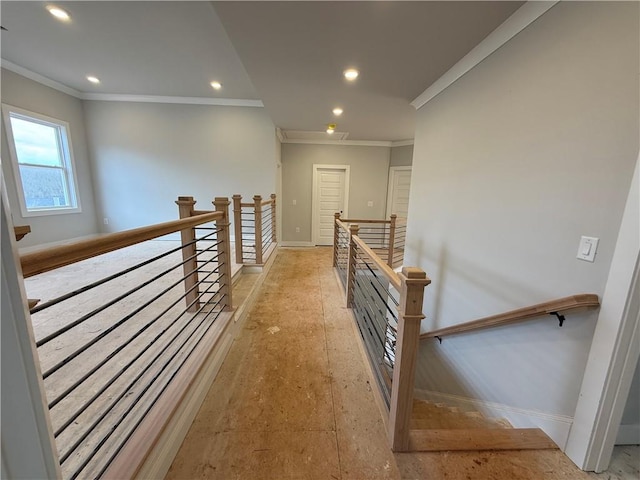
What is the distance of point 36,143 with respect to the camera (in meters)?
4.17

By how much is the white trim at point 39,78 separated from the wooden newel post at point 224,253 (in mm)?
3867

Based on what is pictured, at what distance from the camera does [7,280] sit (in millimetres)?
606

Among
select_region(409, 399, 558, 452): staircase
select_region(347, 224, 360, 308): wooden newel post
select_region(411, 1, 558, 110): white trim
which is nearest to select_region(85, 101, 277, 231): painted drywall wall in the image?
select_region(347, 224, 360, 308): wooden newel post

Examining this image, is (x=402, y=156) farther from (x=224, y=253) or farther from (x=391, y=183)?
(x=224, y=253)

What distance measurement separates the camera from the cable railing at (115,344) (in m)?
0.98

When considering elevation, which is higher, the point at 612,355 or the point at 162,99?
the point at 162,99

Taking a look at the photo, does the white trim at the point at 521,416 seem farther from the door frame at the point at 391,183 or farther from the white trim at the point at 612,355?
the door frame at the point at 391,183

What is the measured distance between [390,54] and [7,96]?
494 cm

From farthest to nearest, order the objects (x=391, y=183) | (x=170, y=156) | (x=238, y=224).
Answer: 1. (x=391, y=183)
2. (x=170, y=156)
3. (x=238, y=224)

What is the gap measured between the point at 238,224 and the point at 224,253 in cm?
140

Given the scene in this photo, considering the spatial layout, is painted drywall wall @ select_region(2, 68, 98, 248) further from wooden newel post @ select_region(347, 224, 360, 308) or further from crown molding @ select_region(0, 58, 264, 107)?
wooden newel post @ select_region(347, 224, 360, 308)

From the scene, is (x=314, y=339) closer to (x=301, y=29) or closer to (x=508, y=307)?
(x=508, y=307)

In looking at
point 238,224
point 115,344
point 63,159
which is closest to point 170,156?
point 63,159

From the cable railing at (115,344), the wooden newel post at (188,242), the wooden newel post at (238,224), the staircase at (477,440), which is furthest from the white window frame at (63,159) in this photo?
the staircase at (477,440)
